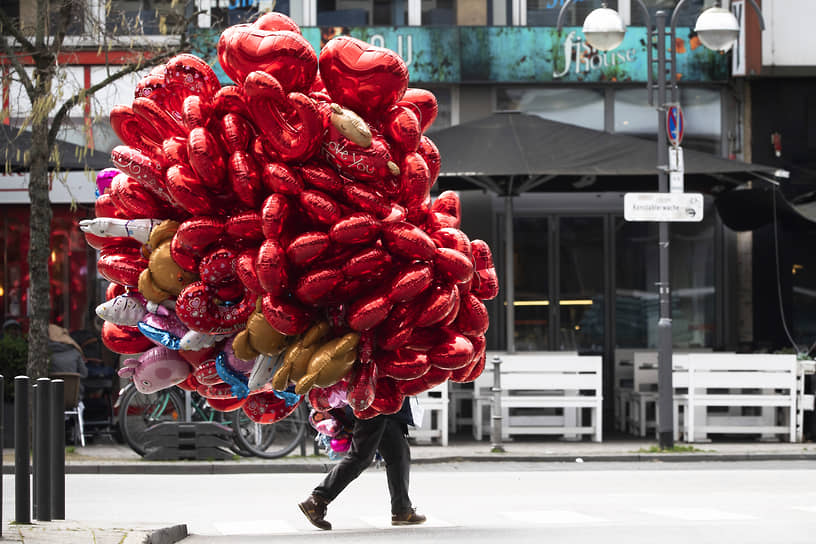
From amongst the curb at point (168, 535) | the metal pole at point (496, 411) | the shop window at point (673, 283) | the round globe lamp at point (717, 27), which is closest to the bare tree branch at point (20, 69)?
the metal pole at point (496, 411)

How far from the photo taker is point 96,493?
12375 millimetres

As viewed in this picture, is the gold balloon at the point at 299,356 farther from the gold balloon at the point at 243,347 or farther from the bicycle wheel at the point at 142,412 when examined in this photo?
the bicycle wheel at the point at 142,412

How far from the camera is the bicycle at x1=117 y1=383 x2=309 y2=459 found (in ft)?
49.9

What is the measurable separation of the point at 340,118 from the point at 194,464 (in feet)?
31.2

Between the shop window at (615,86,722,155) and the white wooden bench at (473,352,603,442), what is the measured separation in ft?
16.7

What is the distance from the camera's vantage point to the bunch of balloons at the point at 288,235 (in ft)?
19.0

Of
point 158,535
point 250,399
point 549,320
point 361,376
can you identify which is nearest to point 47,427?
point 158,535

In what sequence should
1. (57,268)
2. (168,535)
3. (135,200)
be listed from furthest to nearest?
1. (57,268)
2. (168,535)
3. (135,200)

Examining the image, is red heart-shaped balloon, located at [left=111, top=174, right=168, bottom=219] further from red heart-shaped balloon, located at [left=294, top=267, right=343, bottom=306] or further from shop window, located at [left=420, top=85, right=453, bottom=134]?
shop window, located at [left=420, top=85, right=453, bottom=134]

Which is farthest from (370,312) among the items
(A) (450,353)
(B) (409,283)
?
(A) (450,353)

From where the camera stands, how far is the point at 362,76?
5926 mm

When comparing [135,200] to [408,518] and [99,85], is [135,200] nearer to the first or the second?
[408,518]

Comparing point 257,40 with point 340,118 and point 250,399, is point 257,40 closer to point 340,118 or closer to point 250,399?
point 340,118

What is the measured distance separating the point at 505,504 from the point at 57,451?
3962mm
